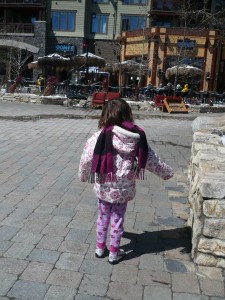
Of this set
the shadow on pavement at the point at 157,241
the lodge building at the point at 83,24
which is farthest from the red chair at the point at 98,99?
the lodge building at the point at 83,24

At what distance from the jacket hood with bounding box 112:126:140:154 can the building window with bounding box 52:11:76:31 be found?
38793 mm

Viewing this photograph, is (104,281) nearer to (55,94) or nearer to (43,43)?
(55,94)

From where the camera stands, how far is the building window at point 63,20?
39906mm

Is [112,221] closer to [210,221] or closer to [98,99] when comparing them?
[210,221]

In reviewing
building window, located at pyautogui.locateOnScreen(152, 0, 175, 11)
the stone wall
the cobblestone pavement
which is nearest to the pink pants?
the cobblestone pavement

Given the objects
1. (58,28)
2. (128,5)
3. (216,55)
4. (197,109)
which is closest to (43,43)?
(58,28)

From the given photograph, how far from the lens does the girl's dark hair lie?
3297 millimetres

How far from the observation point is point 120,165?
335 cm

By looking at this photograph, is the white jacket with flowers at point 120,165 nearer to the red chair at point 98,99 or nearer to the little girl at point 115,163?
the little girl at point 115,163

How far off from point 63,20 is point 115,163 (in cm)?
3939

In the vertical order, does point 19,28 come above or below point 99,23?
below

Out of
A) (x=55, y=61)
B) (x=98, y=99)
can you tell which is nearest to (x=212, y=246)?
(x=98, y=99)

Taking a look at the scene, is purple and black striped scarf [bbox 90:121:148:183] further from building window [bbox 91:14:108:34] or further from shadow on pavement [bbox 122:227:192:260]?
building window [bbox 91:14:108:34]

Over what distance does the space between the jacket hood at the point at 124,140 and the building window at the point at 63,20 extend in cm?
3879
